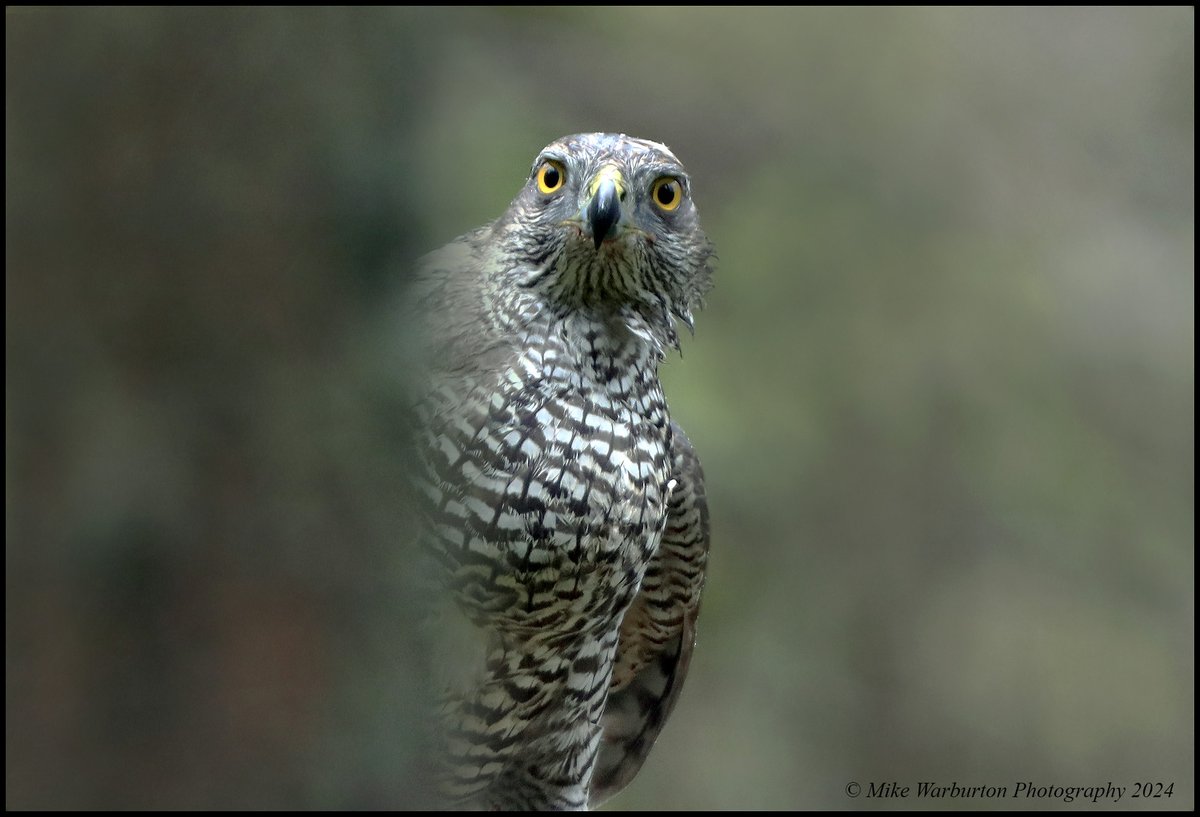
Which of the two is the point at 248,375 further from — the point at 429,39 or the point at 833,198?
the point at 833,198

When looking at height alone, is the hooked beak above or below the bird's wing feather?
above

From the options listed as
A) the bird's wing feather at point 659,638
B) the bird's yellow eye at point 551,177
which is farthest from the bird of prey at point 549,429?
the bird's wing feather at point 659,638

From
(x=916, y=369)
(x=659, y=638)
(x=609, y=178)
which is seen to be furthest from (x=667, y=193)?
(x=916, y=369)

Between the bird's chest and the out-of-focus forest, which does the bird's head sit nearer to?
the bird's chest

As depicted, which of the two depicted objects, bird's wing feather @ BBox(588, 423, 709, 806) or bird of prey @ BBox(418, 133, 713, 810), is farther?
bird's wing feather @ BBox(588, 423, 709, 806)

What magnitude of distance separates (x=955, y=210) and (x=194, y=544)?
7306mm

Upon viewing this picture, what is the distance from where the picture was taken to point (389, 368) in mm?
1060

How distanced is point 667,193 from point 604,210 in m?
0.36

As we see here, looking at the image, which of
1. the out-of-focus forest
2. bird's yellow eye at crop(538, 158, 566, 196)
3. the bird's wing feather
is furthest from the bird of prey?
the out-of-focus forest

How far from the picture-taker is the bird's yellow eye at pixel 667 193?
3.05m

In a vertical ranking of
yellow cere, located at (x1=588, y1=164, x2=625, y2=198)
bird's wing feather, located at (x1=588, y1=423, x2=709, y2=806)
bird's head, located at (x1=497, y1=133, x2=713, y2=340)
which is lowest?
bird's wing feather, located at (x1=588, y1=423, x2=709, y2=806)

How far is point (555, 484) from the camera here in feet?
9.16

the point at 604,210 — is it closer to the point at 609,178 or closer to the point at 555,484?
the point at 609,178

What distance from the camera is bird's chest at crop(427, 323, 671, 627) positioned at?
2.75m
